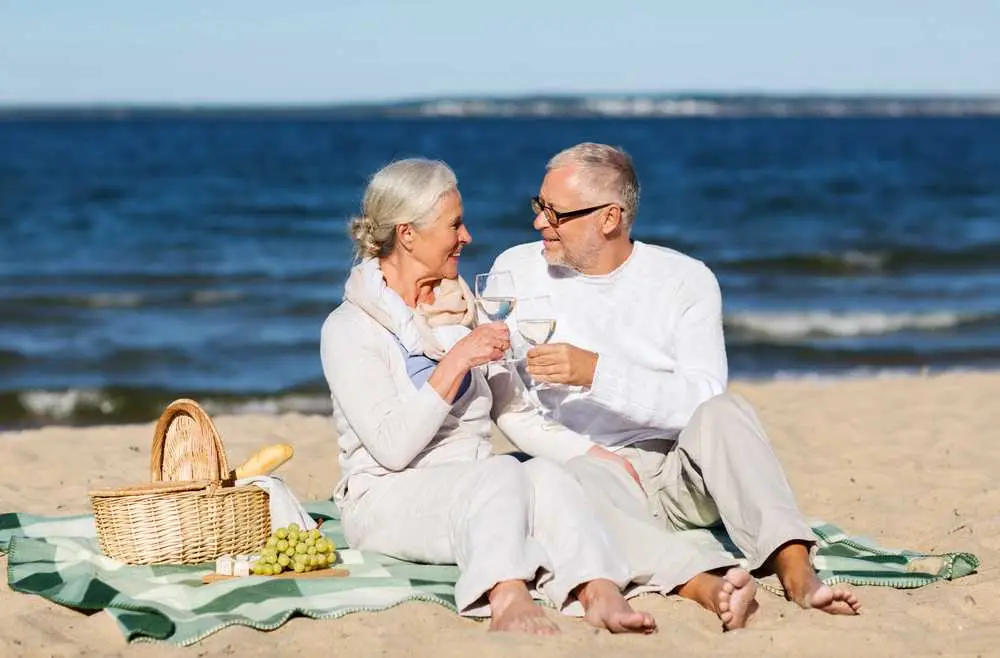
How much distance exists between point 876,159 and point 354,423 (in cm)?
Answer: 4672

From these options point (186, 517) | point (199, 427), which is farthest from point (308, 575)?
point (199, 427)

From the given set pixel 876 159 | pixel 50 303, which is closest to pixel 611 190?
pixel 50 303

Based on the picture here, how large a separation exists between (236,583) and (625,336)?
1871mm

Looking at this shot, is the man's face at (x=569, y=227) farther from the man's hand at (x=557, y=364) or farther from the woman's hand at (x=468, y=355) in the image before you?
the woman's hand at (x=468, y=355)

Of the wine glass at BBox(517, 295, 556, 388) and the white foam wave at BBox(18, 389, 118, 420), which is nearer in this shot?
the wine glass at BBox(517, 295, 556, 388)

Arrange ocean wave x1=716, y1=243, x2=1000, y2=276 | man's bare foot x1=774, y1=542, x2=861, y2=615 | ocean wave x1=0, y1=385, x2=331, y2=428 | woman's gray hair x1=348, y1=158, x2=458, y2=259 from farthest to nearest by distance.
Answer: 1. ocean wave x1=716, y1=243, x2=1000, y2=276
2. ocean wave x1=0, y1=385, x2=331, y2=428
3. woman's gray hair x1=348, y1=158, x2=458, y2=259
4. man's bare foot x1=774, y1=542, x2=861, y2=615

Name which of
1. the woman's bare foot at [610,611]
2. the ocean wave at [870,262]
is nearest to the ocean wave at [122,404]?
the woman's bare foot at [610,611]

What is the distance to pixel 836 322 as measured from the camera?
48.8ft

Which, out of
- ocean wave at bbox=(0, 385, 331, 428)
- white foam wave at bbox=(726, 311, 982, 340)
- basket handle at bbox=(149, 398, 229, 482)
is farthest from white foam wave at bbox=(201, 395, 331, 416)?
white foam wave at bbox=(726, 311, 982, 340)

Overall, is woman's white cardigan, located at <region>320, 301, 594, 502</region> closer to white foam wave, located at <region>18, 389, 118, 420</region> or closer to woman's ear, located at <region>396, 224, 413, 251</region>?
woman's ear, located at <region>396, 224, 413, 251</region>

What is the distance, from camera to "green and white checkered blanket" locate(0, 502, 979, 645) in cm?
480

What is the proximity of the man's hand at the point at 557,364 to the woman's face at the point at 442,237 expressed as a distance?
1.55 feet

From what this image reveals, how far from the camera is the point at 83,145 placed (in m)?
63.2

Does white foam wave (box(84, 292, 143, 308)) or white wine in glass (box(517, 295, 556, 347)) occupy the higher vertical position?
white wine in glass (box(517, 295, 556, 347))
